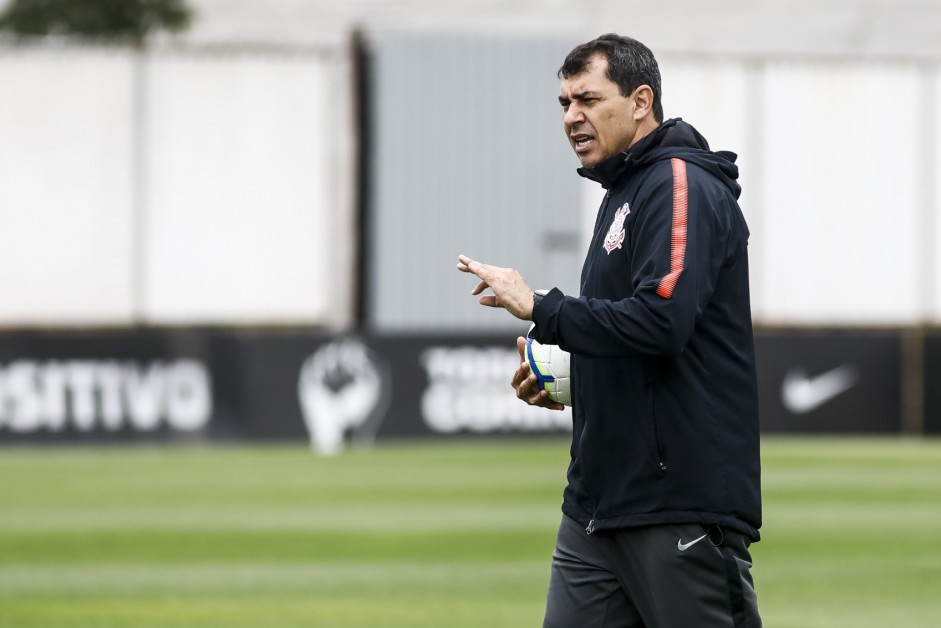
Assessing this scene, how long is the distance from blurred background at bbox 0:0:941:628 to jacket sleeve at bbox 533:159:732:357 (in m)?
9.90

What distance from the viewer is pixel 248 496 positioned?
13.7 meters

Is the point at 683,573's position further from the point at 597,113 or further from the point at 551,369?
the point at 597,113

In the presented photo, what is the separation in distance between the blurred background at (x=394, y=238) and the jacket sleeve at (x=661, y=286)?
990 centimetres

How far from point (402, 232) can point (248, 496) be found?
1138 centimetres

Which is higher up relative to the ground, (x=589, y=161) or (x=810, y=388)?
(x=589, y=161)

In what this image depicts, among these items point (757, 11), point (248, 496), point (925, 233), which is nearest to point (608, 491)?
point (248, 496)

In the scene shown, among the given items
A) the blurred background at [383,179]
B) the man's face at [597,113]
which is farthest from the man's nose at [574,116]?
the blurred background at [383,179]

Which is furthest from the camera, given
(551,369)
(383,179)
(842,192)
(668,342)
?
(842,192)

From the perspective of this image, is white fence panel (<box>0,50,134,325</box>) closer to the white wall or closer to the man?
the white wall

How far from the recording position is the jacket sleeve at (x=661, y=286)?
3.84 meters

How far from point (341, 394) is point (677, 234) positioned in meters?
14.2

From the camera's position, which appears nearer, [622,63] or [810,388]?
[622,63]

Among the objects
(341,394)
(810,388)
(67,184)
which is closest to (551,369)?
(341,394)

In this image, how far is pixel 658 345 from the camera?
3.84 m
